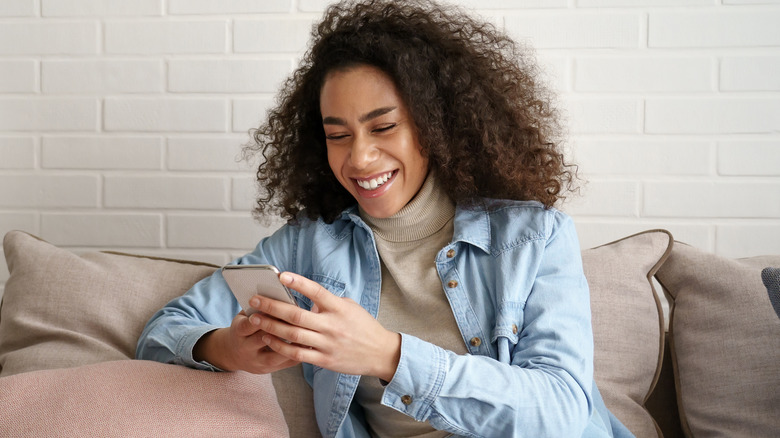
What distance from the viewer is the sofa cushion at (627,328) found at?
4.91 feet

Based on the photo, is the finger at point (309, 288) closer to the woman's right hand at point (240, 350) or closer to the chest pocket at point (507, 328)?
the woman's right hand at point (240, 350)

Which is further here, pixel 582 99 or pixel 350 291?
pixel 582 99

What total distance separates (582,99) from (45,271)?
137cm

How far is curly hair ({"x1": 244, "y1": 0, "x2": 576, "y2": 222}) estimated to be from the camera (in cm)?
138

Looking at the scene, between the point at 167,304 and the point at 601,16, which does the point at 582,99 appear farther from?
the point at 167,304

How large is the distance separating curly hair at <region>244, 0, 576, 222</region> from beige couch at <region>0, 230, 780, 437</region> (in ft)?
0.93

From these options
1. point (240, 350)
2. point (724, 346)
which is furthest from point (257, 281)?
point (724, 346)

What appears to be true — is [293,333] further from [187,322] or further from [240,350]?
[187,322]

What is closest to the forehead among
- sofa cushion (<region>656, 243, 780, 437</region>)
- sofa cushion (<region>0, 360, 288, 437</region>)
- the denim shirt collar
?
the denim shirt collar

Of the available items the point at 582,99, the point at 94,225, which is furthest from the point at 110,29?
the point at 582,99

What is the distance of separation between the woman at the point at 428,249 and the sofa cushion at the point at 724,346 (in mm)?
205

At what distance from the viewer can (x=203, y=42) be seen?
1943 mm

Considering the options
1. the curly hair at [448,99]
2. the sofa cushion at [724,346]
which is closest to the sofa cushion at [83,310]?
the curly hair at [448,99]

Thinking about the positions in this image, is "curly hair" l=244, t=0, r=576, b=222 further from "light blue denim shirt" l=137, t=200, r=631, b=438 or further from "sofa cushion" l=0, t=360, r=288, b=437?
"sofa cushion" l=0, t=360, r=288, b=437
